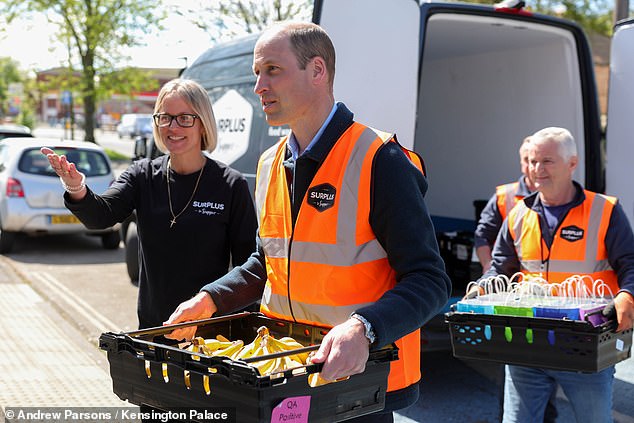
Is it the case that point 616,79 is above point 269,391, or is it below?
above

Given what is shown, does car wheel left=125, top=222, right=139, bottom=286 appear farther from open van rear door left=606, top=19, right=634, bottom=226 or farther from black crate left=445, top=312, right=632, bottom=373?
black crate left=445, top=312, right=632, bottom=373

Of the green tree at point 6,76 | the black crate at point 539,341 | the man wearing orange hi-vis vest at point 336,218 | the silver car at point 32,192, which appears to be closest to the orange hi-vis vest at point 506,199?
the black crate at point 539,341

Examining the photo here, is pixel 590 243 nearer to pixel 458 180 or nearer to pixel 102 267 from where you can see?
pixel 458 180

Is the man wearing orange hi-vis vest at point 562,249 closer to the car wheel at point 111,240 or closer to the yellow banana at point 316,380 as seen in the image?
the yellow banana at point 316,380

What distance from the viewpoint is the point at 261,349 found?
206cm

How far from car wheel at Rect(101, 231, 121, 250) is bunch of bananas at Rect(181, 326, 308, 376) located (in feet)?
30.1

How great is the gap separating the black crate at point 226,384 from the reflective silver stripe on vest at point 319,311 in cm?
4

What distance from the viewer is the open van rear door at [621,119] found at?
5.16m

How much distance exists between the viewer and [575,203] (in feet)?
12.2

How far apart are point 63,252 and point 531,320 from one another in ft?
29.1

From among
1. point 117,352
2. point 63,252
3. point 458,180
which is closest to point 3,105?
point 63,252

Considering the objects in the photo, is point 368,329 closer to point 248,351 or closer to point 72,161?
point 248,351

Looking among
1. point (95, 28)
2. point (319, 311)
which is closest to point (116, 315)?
point (319, 311)

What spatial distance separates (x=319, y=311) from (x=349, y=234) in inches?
9.4
